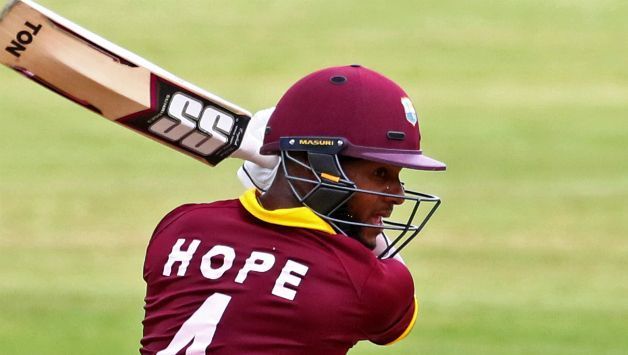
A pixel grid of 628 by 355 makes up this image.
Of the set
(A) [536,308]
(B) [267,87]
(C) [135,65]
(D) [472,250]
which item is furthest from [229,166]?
(C) [135,65]

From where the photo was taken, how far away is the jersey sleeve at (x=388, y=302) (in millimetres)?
3875

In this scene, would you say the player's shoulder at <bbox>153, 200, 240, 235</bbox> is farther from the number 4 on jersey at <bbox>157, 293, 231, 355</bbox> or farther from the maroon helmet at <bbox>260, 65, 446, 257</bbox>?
the number 4 on jersey at <bbox>157, 293, 231, 355</bbox>

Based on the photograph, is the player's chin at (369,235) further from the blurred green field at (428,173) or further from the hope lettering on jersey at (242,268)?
the blurred green field at (428,173)

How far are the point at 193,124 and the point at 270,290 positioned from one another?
→ 62 centimetres

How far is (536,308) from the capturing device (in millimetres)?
8266

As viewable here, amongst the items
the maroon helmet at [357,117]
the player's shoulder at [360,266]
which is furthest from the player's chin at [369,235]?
the maroon helmet at [357,117]

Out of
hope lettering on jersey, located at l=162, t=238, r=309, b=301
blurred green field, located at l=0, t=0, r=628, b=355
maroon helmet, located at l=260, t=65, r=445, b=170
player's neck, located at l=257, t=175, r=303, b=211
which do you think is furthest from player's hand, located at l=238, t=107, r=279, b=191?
blurred green field, located at l=0, t=0, r=628, b=355

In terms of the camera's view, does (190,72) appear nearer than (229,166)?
No

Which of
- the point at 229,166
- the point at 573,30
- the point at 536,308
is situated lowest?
the point at 536,308

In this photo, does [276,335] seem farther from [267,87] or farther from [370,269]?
[267,87]

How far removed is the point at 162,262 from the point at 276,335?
446 mm

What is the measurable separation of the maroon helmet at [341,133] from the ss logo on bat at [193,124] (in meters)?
0.21

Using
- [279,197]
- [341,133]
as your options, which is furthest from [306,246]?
[341,133]

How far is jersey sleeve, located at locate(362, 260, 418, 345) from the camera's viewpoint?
12.7ft
